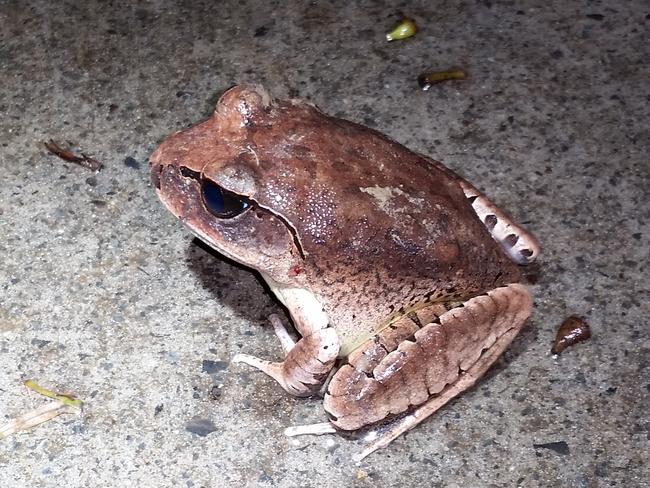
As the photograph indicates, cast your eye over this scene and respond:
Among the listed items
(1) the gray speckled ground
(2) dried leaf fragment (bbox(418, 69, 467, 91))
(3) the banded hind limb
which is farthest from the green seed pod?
(3) the banded hind limb

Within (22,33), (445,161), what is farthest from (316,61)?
(22,33)

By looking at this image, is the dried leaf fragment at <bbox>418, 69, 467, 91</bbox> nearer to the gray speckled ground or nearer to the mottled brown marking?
the gray speckled ground

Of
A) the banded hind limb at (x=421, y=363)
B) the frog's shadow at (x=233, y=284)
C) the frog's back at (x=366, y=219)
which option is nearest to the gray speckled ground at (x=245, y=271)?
the frog's shadow at (x=233, y=284)

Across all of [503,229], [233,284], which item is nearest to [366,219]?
[503,229]

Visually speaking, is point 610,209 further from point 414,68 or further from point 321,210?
point 321,210

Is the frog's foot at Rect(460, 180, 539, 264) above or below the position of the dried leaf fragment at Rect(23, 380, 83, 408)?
above
